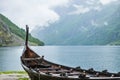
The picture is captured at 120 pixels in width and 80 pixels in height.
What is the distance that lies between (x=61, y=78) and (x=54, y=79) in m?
1.13

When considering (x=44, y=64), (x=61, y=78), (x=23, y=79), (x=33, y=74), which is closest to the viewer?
(x=61, y=78)

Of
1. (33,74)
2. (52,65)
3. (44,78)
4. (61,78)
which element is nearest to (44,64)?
(52,65)

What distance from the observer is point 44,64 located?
4488cm

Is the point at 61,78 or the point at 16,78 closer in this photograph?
the point at 61,78

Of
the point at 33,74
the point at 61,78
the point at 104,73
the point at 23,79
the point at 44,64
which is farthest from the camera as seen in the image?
the point at 44,64

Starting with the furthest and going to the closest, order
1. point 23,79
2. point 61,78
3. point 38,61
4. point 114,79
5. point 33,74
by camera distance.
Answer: point 38,61 → point 23,79 → point 33,74 → point 61,78 → point 114,79

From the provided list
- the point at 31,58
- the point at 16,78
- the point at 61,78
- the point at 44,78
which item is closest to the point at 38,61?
the point at 31,58

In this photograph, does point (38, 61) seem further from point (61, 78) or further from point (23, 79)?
point (61, 78)

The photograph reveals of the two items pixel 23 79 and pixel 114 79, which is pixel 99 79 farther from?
pixel 23 79

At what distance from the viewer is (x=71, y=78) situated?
2838 centimetres

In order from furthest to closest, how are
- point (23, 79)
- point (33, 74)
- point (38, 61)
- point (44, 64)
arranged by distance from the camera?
1. point (38, 61)
2. point (44, 64)
3. point (23, 79)
4. point (33, 74)

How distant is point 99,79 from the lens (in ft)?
88.5

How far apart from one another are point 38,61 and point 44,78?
16.1m

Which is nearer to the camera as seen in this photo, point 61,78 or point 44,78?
point 61,78
